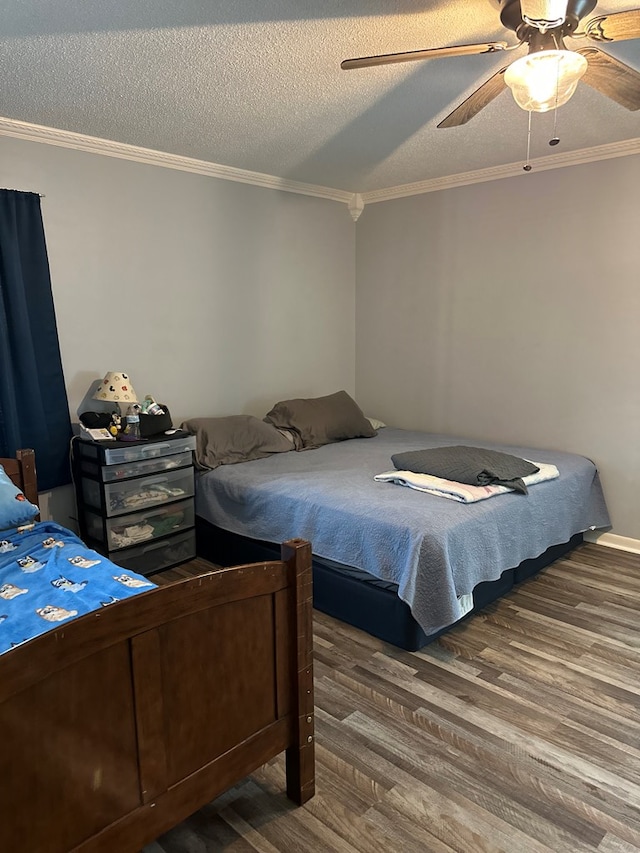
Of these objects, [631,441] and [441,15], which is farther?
[631,441]

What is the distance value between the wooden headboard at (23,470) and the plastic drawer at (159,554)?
1.96ft

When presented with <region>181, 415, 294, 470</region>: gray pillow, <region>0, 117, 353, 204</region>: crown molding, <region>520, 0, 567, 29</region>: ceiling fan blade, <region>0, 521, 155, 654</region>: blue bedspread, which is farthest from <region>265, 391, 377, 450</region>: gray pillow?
<region>520, 0, 567, 29</region>: ceiling fan blade

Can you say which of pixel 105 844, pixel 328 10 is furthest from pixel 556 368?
pixel 105 844

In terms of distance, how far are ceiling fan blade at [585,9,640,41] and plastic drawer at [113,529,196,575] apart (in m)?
3.01

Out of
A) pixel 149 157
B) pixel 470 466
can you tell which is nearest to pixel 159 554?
pixel 470 466

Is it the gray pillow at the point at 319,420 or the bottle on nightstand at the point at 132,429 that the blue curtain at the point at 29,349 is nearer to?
the bottle on nightstand at the point at 132,429

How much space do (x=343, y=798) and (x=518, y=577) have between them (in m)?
1.73

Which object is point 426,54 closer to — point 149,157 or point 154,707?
point 154,707

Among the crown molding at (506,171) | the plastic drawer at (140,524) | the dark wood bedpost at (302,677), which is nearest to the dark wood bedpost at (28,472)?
the plastic drawer at (140,524)

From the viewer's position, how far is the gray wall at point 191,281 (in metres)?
3.35

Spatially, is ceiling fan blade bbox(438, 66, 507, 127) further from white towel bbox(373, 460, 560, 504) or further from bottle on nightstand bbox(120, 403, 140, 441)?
bottle on nightstand bbox(120, 403, 140, 441)

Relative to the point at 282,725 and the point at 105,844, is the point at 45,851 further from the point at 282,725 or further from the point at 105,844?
the point at 282,725

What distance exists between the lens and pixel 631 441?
361cm

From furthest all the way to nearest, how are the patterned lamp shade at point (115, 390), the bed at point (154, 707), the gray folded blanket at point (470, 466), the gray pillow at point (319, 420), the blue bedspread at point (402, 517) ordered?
the gray pillow at point (319, 420) < the patterned lamp shade at point (115, 390) < the gray folded blanket at point (470, 466) < the blue bedspread at point (402, 517) < the bed at point (154, 707)
